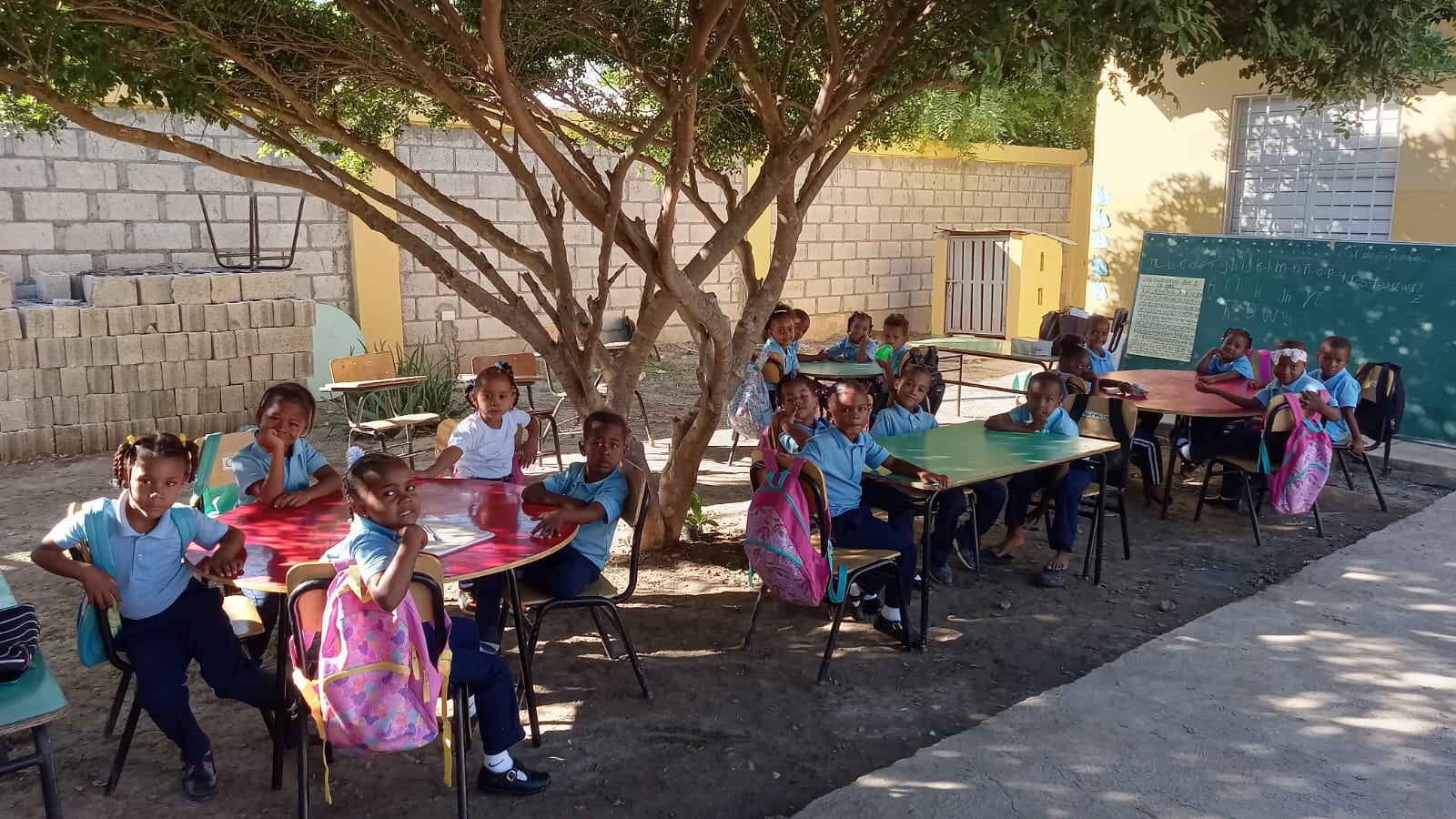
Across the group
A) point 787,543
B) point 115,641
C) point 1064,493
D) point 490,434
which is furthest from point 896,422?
point 115,641

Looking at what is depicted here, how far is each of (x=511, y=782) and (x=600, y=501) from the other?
1.00 metres

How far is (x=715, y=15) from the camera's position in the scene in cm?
439

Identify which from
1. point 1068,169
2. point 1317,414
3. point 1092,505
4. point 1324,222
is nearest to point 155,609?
point 1092,505

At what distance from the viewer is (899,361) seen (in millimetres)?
7422

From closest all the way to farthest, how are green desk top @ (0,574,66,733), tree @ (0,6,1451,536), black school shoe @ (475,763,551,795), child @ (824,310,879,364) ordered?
1. green desk top @ (0,574,66,733)
2. black school shoe @ (475,763,551,795)
3. tree @ (0,6,1451,536)
4. child @ (824,310,879,364)

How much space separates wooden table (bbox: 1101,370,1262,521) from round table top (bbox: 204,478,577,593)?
3836 millimetres

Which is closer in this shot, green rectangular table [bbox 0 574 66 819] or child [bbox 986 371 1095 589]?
green rectangular table [bbox 0 574 66 819]

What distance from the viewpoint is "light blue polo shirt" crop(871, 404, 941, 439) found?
543 centimetres

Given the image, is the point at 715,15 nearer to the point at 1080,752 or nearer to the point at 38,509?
the point at 1080,752

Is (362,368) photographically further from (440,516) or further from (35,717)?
(35,717)

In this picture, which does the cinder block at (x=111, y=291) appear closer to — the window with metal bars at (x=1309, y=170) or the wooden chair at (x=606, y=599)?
the wooden chair at (x=606, y=599)

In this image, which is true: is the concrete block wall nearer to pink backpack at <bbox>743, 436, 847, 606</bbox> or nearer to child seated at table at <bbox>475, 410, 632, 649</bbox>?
child seated at table at <bbox>475, 410, 632, 649</bbox>

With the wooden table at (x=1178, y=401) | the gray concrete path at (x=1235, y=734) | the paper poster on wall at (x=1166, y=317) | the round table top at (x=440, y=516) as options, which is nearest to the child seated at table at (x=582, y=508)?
the round table top at (x=440, y=516)

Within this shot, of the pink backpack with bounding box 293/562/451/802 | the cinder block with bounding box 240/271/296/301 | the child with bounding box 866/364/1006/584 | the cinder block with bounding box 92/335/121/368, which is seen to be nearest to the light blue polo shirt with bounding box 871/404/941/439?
the child with bounding box 866/364/1006/584
